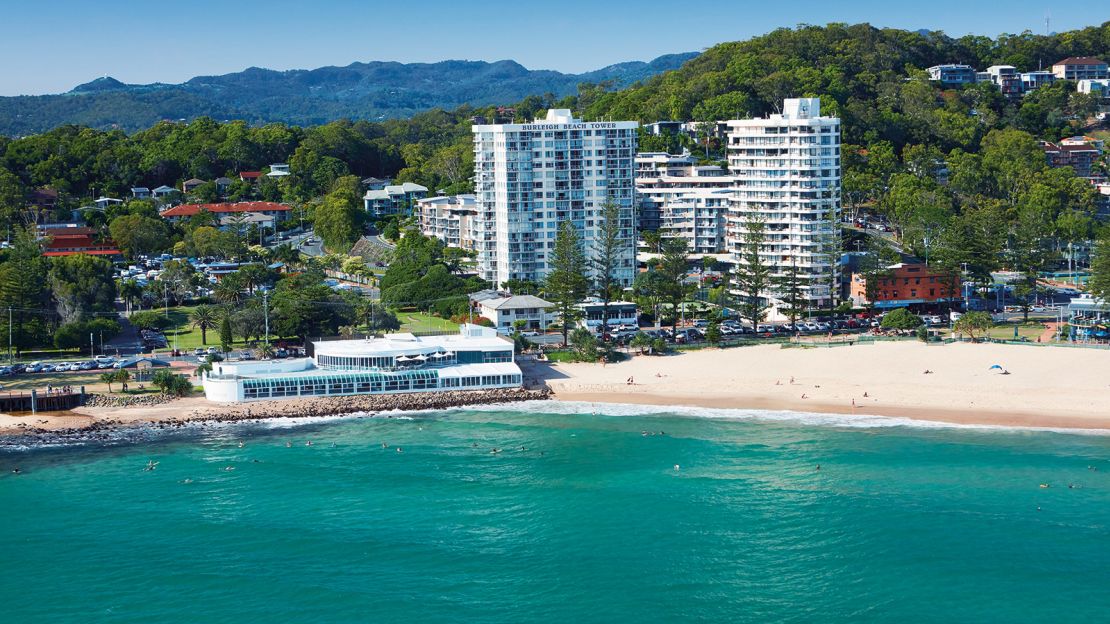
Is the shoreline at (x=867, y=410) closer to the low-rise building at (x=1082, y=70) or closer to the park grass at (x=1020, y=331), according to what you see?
the park grass at (x=1020, y=331)

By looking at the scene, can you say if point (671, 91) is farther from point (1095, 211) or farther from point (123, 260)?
point (123, 260)

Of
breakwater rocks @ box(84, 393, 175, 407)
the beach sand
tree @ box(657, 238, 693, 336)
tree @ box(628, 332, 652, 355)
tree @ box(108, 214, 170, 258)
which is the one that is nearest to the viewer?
the beach sand

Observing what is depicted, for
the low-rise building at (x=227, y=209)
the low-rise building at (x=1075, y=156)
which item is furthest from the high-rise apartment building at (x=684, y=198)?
the low-rise building at (x=1075, y=156)

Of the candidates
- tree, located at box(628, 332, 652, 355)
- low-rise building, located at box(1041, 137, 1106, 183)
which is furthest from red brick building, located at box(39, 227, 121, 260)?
low-rise building, located at box(1041, 137, 1106, 183)

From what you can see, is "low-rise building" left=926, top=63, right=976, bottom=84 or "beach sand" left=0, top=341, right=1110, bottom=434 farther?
"low-rise building" left=926, top=63, right=976, bottom=84

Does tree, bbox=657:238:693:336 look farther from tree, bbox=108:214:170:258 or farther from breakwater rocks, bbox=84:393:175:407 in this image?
tree, bbox=108:214:170:258

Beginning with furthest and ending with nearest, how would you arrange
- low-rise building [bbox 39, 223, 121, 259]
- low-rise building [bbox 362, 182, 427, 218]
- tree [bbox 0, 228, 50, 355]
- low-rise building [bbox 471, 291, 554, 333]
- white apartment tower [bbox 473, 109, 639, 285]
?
low-rise building [bbox 362, 182, 427, 218] → low-rise building [bbox 39, 223, 121, 259] → white apartment tower [bbox 473, 109, 639, 285] → low-rise building [bbox 471, 291, 554, 333] → tree [bbox 0, 228, 50, 355]

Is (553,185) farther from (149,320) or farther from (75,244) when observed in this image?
(75,244)
